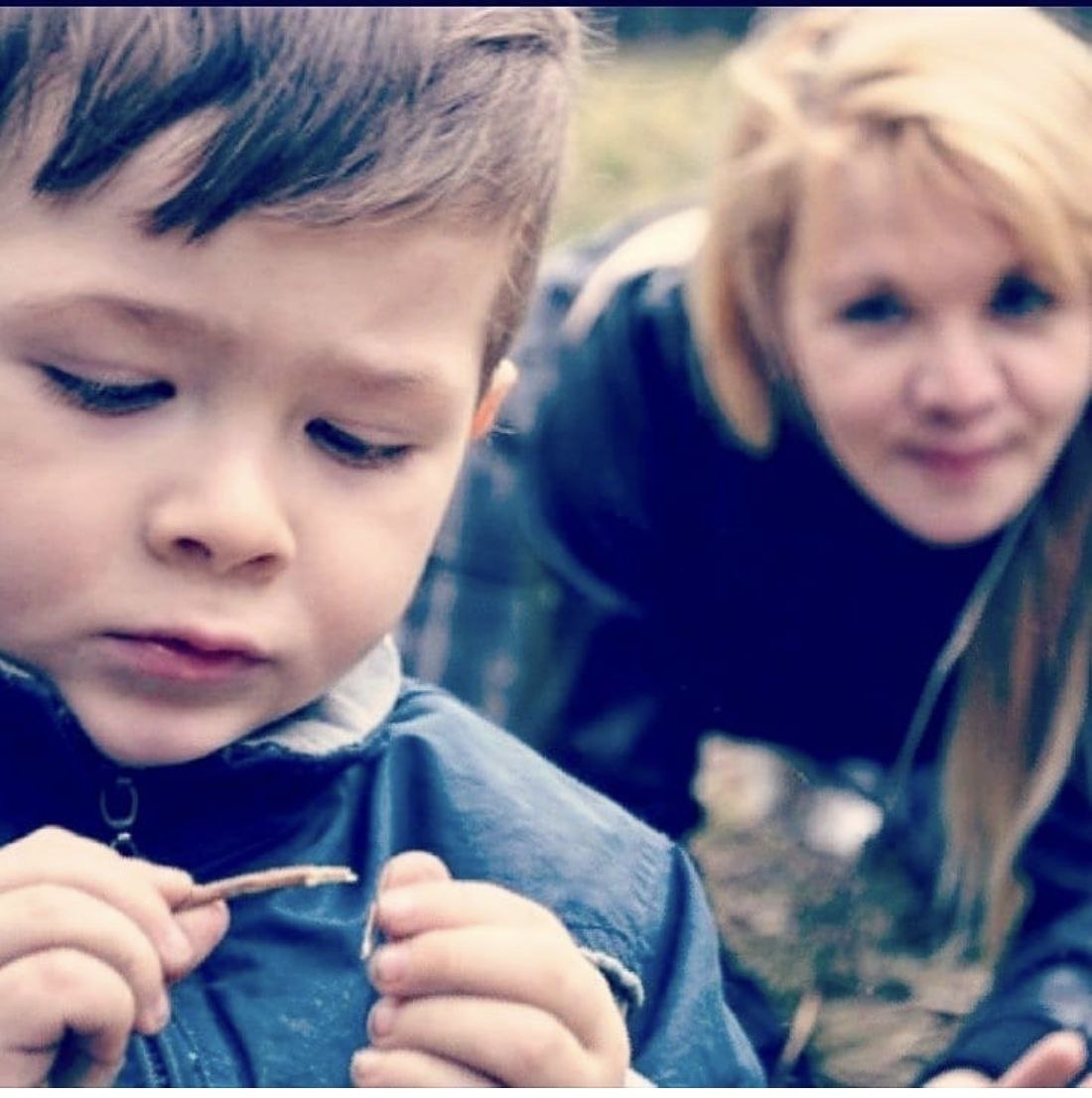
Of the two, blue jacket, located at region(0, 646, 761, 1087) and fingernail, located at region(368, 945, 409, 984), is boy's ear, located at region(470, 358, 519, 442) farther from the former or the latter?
fingernail, located at region(368, 945, 409, 984)

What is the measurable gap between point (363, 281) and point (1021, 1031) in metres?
0.49

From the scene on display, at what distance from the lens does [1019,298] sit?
0.91 meters

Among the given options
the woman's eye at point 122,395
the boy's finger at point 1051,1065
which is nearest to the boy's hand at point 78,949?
the woman's eye at point 122,395

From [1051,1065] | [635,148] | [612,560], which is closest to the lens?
[1051,1065]

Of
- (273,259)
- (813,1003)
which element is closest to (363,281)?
(273,259)

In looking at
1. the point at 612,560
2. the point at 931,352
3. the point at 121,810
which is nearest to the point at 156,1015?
the point at 121,810

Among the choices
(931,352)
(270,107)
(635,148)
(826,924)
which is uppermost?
(270,107)

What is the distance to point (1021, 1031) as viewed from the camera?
0.87 m

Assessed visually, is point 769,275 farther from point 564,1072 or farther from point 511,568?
point 564,1072

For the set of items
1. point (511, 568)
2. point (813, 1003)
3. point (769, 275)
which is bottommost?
point (813, 1003)

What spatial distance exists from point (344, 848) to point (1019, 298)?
43cm

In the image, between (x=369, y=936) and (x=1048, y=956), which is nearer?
(x=369, y=936)

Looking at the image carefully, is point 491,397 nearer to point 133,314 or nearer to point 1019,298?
point 133,314

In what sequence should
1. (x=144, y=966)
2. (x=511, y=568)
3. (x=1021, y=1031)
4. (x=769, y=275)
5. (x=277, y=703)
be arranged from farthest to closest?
(x=511, y=568) → (x=769, y=275) → (x=1021, y=1031) → (x=277, y=703) → (x=144, y=966)
